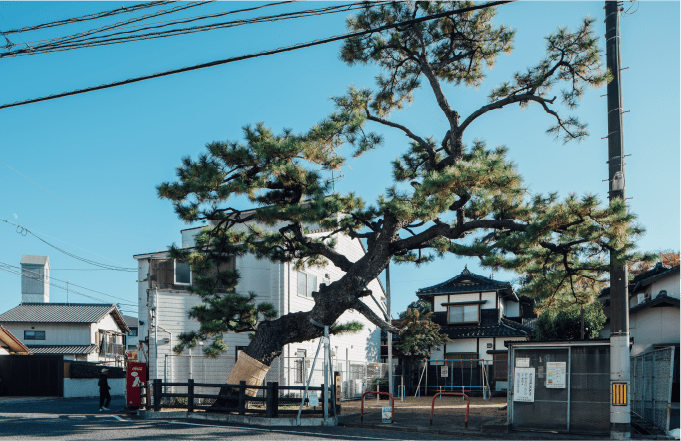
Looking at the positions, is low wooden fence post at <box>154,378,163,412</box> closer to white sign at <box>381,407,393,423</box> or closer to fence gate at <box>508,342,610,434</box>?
white sign at <box>381,407,393,423</box>

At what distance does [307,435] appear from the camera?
1121cm

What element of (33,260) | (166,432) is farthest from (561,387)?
(33,260)

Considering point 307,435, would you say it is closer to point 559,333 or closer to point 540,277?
point 540,277

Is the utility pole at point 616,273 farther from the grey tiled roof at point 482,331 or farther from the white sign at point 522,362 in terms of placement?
the grey tiled roof at point 482,331

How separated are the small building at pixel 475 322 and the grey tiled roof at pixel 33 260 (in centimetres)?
4059

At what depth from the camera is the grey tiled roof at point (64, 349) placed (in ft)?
127

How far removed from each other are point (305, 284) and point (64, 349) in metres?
24.0

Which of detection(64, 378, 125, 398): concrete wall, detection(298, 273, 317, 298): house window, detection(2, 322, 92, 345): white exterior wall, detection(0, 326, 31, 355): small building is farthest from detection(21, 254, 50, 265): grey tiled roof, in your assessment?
detection(298, 273, 317, 298): house window

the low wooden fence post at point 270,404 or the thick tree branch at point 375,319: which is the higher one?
the thick tree branch at point 375,319

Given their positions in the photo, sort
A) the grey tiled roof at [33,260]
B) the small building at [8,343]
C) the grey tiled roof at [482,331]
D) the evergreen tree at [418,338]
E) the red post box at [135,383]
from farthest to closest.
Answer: the grey tiled roof at [33,260]
the small building at [8,343]
the grey tiled roof at [482,331]
the evergreen tree at [418,338]
the red post box at [135,383]

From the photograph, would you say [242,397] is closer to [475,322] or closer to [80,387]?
[80,387]

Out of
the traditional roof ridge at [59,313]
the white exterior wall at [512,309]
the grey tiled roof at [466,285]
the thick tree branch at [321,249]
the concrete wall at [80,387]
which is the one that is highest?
the thick tree branch at [321,249]

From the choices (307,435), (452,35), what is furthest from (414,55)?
(307,435)

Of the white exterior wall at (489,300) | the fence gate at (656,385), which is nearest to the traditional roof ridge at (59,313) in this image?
the white exterior wall at (489,300)
